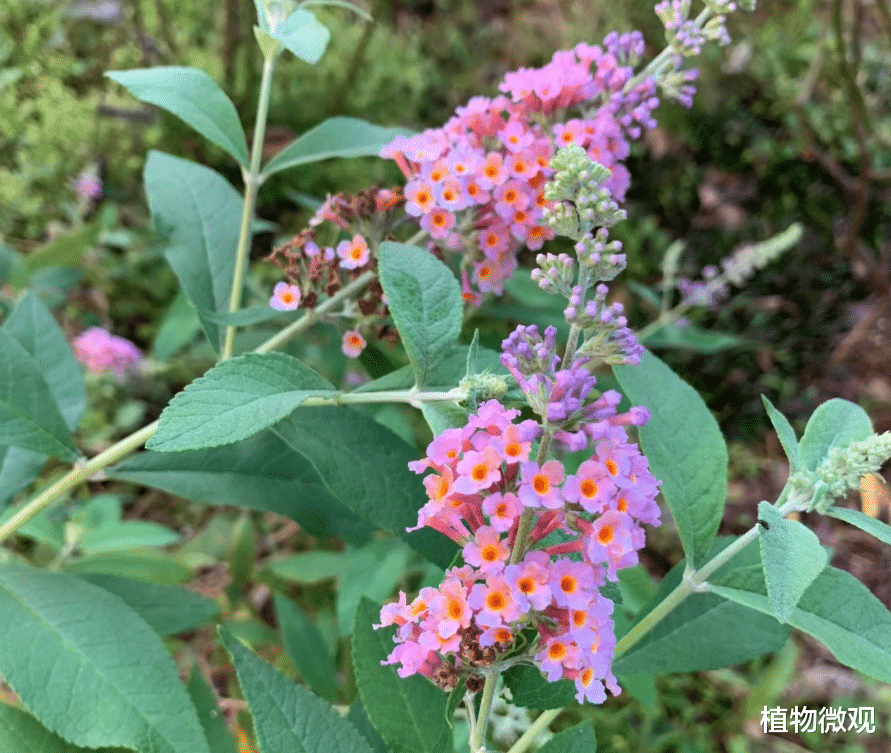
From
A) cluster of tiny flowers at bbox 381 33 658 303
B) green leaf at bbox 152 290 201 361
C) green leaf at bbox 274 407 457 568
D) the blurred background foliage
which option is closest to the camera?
green leaf at bbox 274 407 457 568

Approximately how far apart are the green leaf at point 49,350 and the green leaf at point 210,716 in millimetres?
513

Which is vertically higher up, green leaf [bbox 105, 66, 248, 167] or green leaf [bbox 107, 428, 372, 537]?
green leaf [bbox 105, 66, 248, 167]

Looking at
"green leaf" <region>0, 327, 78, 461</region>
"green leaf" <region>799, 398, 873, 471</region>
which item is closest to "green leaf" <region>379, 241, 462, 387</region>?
"green leaf" <region>799, 398, 873, 471</region>

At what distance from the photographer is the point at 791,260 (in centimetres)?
282

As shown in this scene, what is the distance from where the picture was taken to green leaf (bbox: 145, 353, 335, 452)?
0.79 metres

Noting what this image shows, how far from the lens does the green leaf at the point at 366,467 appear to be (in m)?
1.00

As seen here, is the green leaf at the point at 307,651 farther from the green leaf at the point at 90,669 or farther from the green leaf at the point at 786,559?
the green leaf at the point at 786,559

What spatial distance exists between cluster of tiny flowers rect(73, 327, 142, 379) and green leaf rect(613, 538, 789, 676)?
72.0 inches

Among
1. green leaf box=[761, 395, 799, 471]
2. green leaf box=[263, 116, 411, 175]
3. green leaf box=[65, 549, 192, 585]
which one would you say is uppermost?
green leaf box=[263, 116, 411, 175]

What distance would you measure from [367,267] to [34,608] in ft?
2.18

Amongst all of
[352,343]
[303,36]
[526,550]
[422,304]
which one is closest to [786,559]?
[526,550]

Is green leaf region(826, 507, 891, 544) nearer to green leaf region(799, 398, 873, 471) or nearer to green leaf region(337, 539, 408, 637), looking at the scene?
green leaf region(799, 398, 873, 471)

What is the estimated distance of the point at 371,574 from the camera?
154 cm

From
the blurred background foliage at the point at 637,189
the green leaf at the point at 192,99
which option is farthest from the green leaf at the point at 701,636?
the blurred background foliage at the point at 637,189
